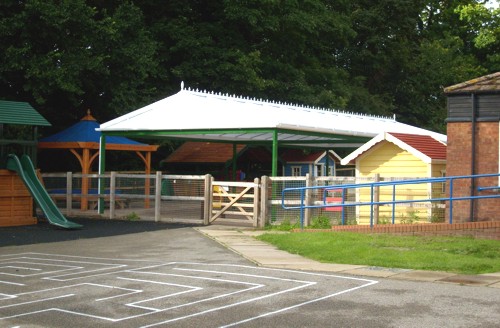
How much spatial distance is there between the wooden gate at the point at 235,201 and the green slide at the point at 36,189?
4.34 meters

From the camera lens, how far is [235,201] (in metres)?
23.0

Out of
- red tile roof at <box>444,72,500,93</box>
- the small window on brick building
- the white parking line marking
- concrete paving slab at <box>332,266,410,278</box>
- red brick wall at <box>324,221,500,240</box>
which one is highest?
red tile roof at <box>444,72,500,93</box>

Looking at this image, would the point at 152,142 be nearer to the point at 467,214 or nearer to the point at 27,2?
the point at 27,2

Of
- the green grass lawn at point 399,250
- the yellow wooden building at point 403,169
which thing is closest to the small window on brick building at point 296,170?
the yellow wooden building at point 403,169

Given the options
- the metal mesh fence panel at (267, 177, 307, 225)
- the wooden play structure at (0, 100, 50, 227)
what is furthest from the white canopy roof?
the wooden play structure at (0, 100, 50, 227)

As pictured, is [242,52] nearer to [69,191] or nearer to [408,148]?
[69,191]

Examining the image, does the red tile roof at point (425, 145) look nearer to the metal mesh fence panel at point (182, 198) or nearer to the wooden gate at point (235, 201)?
the wooden gate at point (235, 201)

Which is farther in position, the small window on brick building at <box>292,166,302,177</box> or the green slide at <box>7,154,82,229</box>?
the small window on brick building at <box>292,166,302,177</box>

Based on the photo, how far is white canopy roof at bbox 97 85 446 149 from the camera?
24656 mm

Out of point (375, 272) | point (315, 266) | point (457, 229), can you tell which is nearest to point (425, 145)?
point (457, 229)

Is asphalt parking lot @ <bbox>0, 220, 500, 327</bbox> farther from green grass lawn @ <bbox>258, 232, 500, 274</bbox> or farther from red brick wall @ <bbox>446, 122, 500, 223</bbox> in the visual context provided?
red brick wall @ <bbox>446, 122, 500, 223</bbox>

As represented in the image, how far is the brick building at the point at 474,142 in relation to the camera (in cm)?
1906

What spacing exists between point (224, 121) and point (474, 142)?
906cm

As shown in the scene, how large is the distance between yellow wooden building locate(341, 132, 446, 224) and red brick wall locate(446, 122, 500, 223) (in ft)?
2.58
